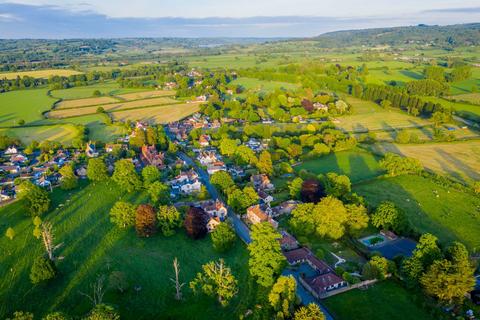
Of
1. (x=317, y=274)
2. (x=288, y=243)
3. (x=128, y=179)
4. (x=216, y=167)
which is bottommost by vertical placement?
(x=317, y=274)

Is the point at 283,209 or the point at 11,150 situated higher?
the point at 11,150

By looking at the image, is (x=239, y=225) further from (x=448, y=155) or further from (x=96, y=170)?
(x=448, y=155)

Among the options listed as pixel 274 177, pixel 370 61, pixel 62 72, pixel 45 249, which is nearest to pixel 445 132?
pixel 274 177

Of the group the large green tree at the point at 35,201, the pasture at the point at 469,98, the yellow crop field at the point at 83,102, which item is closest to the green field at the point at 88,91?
the yellow crop field at the point at 83,102

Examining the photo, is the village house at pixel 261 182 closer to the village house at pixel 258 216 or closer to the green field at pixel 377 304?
the village house at pixel 258 216

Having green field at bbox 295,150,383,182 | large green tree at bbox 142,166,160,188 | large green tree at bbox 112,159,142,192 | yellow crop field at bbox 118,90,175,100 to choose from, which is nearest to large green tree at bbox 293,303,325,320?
large green tree at bbox 142,166,160,188

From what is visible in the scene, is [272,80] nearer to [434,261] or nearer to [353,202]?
[353,202]

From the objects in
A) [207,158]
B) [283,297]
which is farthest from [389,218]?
[207,158]
